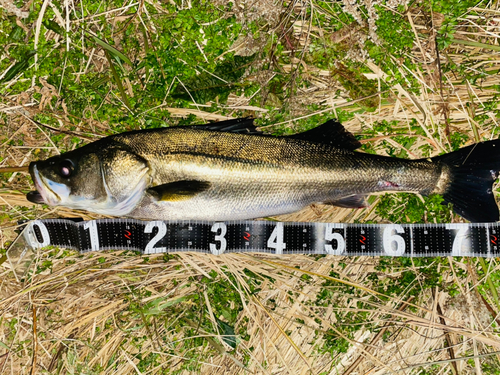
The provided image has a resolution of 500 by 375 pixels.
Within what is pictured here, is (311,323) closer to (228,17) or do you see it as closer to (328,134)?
(328,134)

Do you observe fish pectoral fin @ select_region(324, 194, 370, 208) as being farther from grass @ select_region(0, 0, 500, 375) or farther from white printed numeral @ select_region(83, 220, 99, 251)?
white printed numeral @ select_region(83, 220, 99, 251)

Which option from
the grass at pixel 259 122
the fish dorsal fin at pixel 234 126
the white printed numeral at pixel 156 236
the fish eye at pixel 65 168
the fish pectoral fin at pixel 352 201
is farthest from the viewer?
the grass at pixel 259 122

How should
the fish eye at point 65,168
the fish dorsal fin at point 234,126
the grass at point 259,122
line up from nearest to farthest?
the fish eye at point 65,168
the fish dorsal fin at point 234,126
the grass at point 259,122

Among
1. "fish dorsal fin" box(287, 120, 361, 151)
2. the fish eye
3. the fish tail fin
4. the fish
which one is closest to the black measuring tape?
the fish tail fin

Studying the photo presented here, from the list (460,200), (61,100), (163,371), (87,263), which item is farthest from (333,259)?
(61,100)

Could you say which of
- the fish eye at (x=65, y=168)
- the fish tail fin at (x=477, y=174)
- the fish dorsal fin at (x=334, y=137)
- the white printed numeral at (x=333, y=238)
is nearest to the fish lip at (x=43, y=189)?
the fish eye at (x=65, y=168)

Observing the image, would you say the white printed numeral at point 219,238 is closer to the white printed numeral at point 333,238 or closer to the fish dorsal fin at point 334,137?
the white printed numeral at point 333,238
